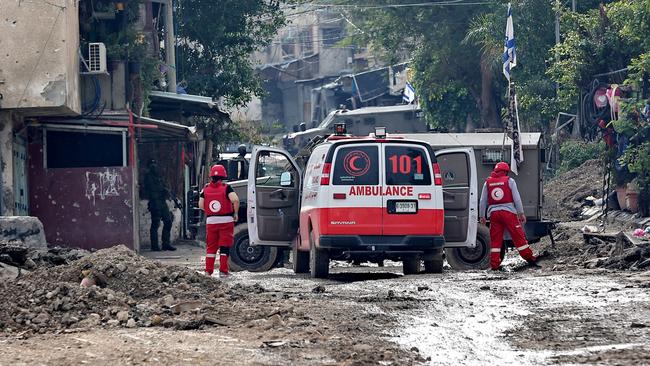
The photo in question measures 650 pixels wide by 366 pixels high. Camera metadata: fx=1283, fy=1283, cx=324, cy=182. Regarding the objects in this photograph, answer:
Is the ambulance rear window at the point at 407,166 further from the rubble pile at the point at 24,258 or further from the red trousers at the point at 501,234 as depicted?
the rubble pile at the point at 24,258

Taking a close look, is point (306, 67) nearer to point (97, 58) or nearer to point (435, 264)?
point (97, 58)

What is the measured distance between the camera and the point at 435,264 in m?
17.9

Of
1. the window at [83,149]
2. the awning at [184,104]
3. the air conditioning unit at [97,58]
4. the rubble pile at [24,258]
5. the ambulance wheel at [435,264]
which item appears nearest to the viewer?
the rubble pile at [24,258]

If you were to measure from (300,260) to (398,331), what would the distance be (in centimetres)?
850

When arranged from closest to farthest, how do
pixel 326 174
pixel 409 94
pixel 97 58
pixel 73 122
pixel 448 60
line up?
1. pixel 326 174
2. pixel 97 58
3. pixel 73 122
4. pixel 448 60
5. pixel 409 94

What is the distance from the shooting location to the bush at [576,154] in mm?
39406

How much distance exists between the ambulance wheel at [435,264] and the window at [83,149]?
10.4 m

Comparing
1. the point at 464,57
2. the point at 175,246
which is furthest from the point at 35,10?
the point at 464,57

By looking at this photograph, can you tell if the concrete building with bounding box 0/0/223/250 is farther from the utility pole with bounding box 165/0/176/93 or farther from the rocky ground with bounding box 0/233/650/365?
the rocky ground with bounding box 0/233/650/365

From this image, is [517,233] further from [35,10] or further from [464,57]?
[464,57]

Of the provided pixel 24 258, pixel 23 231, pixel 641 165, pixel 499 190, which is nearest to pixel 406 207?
pixel 499 190

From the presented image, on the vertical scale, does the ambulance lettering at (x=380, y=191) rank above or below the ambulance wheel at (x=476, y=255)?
above

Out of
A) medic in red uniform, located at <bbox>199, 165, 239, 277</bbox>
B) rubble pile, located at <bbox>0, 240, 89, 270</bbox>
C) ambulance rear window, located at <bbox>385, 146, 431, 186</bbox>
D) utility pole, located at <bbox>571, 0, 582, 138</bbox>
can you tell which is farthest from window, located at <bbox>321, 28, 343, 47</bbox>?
rubble pile, located at <bbox>0, 240, 89, 270</bbox>

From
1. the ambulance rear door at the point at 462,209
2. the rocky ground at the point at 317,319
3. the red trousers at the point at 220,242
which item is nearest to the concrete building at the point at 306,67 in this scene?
the ambulance rear door at the point at 462,209
